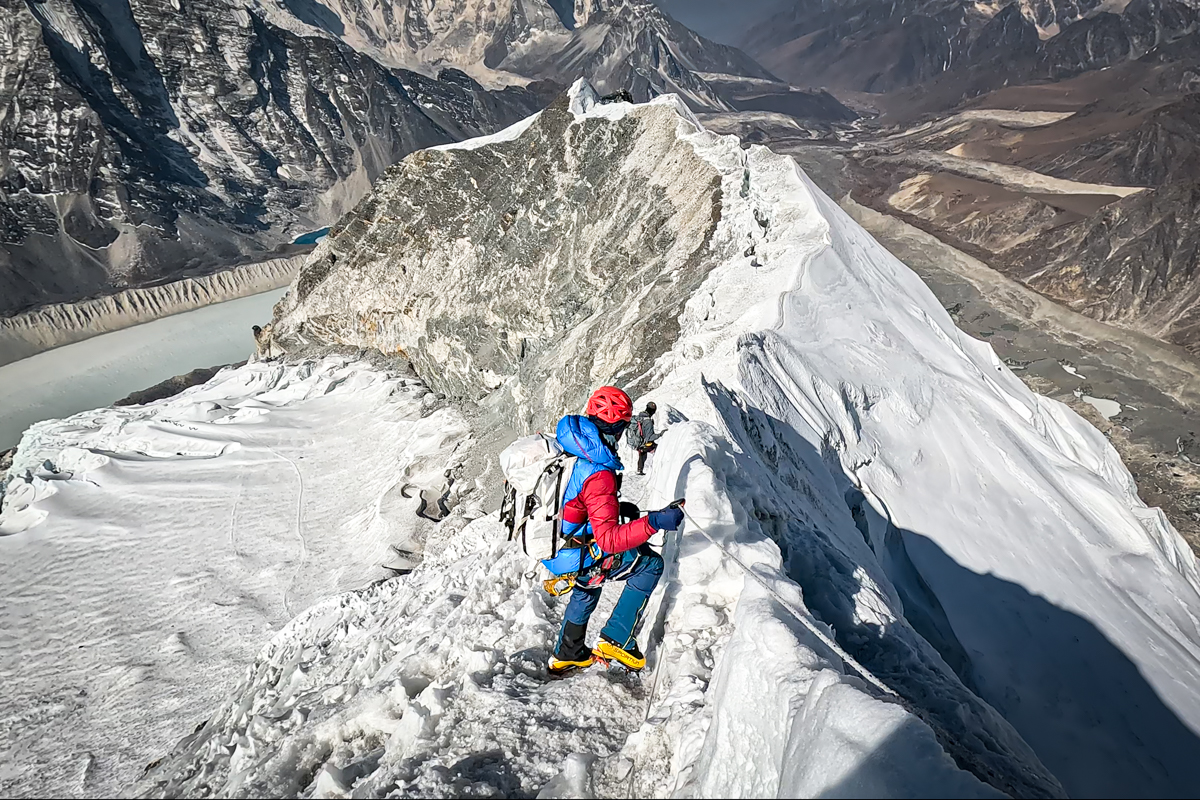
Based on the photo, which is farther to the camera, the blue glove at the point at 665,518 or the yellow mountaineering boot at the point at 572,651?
the yellow mountaineering boot at the point at 572,651

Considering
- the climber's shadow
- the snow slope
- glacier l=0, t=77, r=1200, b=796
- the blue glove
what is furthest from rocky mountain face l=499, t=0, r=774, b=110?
the blue glove

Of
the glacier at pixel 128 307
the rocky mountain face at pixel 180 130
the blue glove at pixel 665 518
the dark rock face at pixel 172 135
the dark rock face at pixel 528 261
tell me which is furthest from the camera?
the rocky mountain face at pixel 180 130

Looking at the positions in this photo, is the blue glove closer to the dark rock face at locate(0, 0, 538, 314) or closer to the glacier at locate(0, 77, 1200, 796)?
the glacier at locate(0, 77, 1200, 796)

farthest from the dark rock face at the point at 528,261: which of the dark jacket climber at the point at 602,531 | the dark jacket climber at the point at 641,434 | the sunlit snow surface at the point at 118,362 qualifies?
the sunlit snow surface at the point at 118,362

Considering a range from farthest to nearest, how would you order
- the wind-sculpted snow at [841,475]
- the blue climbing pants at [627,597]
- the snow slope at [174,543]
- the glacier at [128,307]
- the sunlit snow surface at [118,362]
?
the glacier at [128,307] < the sunlit snow surface at [118,362] < the snow slope at [174,543] < the blue climbing pants at [627,597] < the wind-sculpted snow at [841,475]

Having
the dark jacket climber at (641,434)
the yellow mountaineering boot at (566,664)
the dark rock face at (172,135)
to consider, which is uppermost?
the dark rock face at (172,135)

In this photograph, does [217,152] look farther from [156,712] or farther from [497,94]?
[156,712]

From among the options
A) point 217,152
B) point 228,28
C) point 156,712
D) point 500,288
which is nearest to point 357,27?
point 228,28

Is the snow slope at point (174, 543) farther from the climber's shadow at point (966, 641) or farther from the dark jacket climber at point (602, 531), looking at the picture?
the climber's shadow at point (966, 641)
